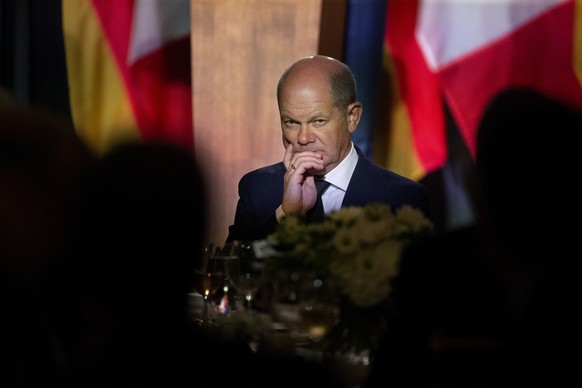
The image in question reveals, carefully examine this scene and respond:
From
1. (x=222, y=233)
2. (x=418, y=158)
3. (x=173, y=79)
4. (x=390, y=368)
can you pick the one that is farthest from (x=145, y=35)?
(x=390, y=368)

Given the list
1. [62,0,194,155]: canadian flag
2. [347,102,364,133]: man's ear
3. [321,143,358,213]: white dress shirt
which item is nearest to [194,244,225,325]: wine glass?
[321,143,358,213]: white dress shirt

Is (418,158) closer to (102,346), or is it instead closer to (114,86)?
(114,86)

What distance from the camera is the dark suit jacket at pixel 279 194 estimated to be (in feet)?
11.3

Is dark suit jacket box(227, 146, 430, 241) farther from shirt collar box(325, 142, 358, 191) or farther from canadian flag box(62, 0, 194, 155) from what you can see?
canadian flag box(62, 0, 194, 155)

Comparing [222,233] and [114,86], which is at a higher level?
[114,86]

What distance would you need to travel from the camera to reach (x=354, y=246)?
2.01 meters

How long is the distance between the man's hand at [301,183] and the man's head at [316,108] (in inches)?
6.0

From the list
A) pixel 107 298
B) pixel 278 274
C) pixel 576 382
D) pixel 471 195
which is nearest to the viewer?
pixel 107 298

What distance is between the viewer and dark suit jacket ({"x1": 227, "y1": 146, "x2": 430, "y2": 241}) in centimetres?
344

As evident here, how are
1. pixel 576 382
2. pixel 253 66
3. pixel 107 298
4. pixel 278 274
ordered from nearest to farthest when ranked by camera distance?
pixel 107 298
pixel 576 382
pixel 278 274
pixel 253 66

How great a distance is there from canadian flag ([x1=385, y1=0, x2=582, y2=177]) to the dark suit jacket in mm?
896

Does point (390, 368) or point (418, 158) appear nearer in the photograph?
point (390, 368)

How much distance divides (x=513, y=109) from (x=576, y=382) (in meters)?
0.43

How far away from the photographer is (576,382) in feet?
4.88
